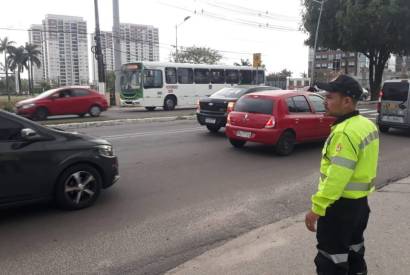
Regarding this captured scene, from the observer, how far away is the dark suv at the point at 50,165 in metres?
4.82

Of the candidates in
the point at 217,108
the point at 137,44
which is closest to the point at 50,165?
the point at 217,108

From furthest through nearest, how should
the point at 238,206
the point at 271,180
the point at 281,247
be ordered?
the point at 271,180
the point at 238,206
the point at 281,247

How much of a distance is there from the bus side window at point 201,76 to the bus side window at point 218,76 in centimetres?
48

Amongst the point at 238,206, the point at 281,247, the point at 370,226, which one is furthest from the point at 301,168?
the point at 281,247

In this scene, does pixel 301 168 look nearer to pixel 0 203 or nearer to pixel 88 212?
pixel 88 212

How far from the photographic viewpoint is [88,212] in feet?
17.6

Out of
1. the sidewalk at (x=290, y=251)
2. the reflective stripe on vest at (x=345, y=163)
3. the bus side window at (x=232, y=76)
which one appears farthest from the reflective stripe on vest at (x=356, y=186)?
the bus side window at (x=232, y=76)

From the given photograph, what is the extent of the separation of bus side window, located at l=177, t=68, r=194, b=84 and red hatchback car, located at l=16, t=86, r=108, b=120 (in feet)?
20.0

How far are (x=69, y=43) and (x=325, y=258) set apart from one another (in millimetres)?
70320

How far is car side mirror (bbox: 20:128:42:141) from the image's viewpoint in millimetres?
4922

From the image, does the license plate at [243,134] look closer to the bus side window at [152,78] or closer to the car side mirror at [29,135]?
the car side mirror at [29,135]

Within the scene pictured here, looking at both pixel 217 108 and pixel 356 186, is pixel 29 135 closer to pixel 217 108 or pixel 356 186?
pixel 356 186

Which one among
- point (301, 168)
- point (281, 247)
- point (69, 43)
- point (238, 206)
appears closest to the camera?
point (281, 247)

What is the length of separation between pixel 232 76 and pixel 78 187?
23.6 meters
